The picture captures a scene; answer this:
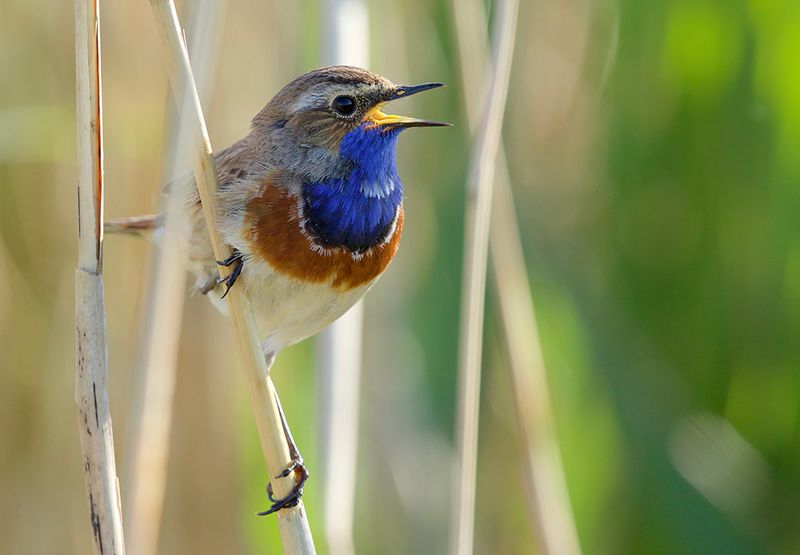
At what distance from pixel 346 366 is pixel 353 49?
2.58 ft

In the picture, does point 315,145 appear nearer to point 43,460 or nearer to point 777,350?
point 777,350

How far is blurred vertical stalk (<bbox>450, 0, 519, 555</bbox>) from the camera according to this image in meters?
2.25

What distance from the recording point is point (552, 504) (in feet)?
8.66

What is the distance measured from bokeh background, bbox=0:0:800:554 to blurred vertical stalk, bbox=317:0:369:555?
0.13m

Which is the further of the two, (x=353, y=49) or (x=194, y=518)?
(x=194, y=518)

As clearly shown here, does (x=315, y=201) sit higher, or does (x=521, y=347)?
(x=315, y=201)

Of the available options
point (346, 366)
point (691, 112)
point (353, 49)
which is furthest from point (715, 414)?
point (353, 49)

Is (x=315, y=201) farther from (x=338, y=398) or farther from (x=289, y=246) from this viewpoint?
(x=338, y=398)

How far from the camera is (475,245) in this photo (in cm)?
227

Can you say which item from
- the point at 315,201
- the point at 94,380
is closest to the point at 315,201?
the point at 315,201

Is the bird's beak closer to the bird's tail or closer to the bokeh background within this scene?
the bokeh background

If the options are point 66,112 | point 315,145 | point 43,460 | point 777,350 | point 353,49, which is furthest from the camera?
point 43,460

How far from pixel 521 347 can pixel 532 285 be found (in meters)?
0.66

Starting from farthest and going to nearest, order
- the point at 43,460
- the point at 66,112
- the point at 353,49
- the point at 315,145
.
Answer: the point at 43,460 → the point at 66,112 → the point at 353,49 → the point at 315,145
